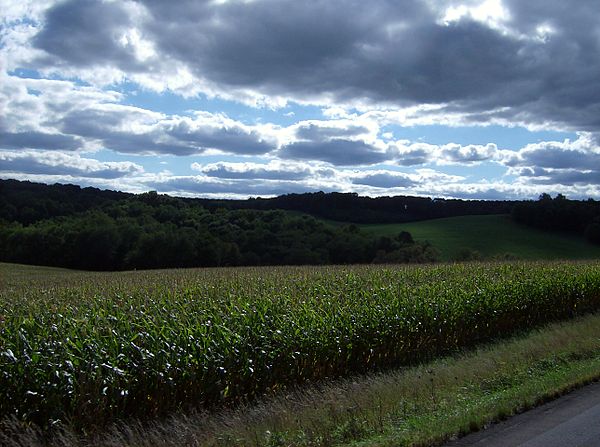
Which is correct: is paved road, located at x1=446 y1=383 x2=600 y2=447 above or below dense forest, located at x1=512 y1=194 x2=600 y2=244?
below

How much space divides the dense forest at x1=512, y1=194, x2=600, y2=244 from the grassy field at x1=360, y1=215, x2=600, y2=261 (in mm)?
1321

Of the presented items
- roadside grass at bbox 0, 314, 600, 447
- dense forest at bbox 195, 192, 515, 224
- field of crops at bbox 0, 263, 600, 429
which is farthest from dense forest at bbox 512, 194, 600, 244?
roadside grass at bbox 0, 314, 600, 447

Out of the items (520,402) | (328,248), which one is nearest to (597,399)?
(520,402)

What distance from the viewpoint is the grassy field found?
70688 millimetres

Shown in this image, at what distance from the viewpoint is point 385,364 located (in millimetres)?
13859

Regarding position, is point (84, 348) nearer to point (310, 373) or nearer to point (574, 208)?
point (310, 373)

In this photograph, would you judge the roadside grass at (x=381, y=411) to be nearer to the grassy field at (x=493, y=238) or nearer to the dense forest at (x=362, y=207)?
the grassy field at (x=493, y=238)

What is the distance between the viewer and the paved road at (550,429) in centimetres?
706

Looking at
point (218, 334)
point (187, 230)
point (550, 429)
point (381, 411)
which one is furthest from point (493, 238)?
point (550, 429)

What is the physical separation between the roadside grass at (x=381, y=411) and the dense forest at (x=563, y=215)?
70.6 metres

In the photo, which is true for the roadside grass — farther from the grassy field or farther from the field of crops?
the grassy field

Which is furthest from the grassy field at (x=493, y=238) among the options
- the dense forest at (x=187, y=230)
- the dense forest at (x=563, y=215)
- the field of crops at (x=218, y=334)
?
the field of crops at (x=218, y=334)

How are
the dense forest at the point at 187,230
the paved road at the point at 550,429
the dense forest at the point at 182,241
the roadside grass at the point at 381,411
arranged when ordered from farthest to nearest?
1. the dense forest at the point at 187,230
2. the dense forest at the point at 182,241
3. the roadside grass at the point at 381,411
4. the paved road at the point at 550,429

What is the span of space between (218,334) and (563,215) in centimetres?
7961
